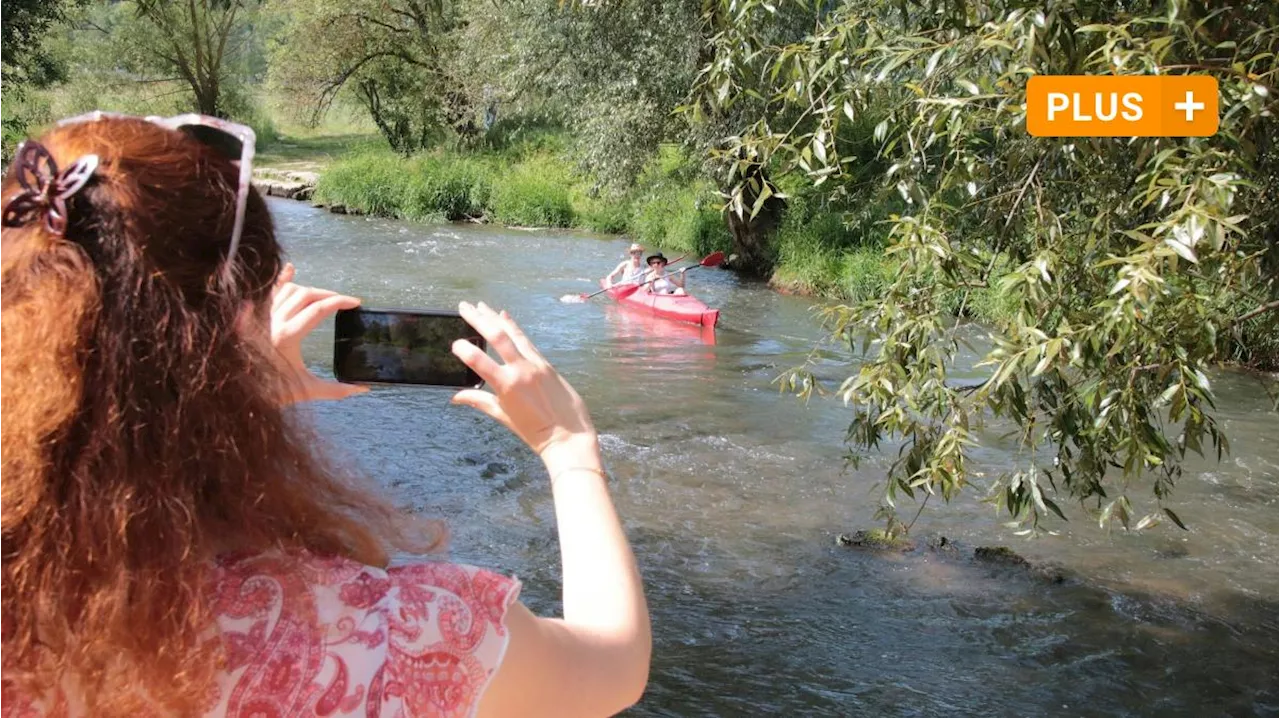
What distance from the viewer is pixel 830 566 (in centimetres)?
676

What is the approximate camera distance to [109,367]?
972 millimetres

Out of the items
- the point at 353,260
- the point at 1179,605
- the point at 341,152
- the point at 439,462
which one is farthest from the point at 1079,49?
the point at 341,152

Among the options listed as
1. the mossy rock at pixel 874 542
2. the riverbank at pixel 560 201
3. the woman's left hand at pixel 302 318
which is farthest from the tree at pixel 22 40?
Answer: the woman's left hand at pixel 302 318

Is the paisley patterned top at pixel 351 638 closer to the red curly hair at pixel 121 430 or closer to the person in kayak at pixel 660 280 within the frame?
the red curly hair at pixel 121 430

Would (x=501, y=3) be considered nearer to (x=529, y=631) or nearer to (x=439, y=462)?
(x=439, y=462)

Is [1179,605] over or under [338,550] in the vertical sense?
under

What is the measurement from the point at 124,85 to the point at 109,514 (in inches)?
1506

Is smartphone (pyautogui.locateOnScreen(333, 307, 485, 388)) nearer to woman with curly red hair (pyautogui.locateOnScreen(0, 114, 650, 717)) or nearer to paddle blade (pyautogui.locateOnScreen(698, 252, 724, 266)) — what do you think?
woman with curly red hair (pyautogui.locateOnScreen(0, 114, 650, 717))

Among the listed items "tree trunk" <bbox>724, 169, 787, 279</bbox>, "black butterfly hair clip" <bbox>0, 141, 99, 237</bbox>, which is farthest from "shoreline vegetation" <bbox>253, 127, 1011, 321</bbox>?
"black butterfly hair clip" <bbox>0, 141, 99, 237</bbox>

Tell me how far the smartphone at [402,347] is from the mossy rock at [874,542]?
590 centimetres

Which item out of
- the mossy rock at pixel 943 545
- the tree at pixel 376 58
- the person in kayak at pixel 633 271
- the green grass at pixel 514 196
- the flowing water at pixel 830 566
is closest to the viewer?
the flowing water at pixel 830 566

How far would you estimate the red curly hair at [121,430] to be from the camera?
959mm

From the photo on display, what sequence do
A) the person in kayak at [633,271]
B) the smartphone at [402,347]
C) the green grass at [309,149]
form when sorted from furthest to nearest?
the green grass at [309,149]
the person in kayak at [633,271]
the smartphone at [402,347]

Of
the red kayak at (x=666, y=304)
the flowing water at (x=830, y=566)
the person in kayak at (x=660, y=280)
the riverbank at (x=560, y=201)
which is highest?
the riverbank at (x=560, y=201)
